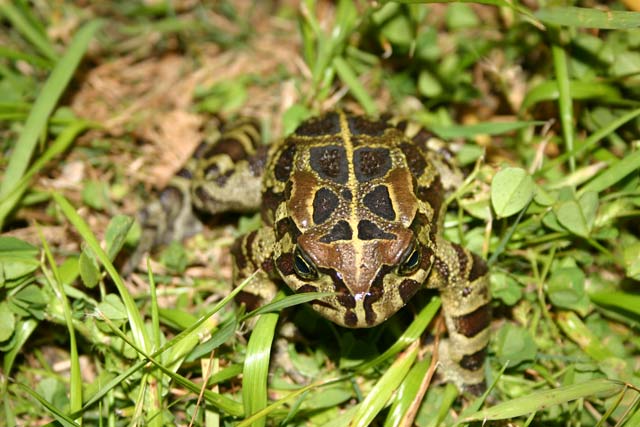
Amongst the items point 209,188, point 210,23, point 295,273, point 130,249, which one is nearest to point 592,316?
point 295,273

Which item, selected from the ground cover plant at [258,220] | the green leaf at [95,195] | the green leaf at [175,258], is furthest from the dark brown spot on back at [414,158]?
the green leaf at [95,195]

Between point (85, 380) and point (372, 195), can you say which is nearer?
point (372, 195)

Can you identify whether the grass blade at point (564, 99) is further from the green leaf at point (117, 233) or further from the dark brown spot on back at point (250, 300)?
the green leaf at point (117, 233)

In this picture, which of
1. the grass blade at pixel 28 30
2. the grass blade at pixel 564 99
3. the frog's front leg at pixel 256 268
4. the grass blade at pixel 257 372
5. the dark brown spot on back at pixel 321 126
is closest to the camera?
the grass blade at pixel 257 372

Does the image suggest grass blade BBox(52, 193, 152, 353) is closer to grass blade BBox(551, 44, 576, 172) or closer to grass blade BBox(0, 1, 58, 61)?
grass blade BBox(0, 1, 58, 61)

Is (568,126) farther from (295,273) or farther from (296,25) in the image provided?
(296,25)

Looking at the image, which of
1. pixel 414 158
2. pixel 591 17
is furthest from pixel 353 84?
pixel 591 17

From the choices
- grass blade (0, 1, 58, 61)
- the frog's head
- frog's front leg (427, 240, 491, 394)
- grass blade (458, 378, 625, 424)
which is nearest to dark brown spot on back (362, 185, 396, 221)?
the frog's head
